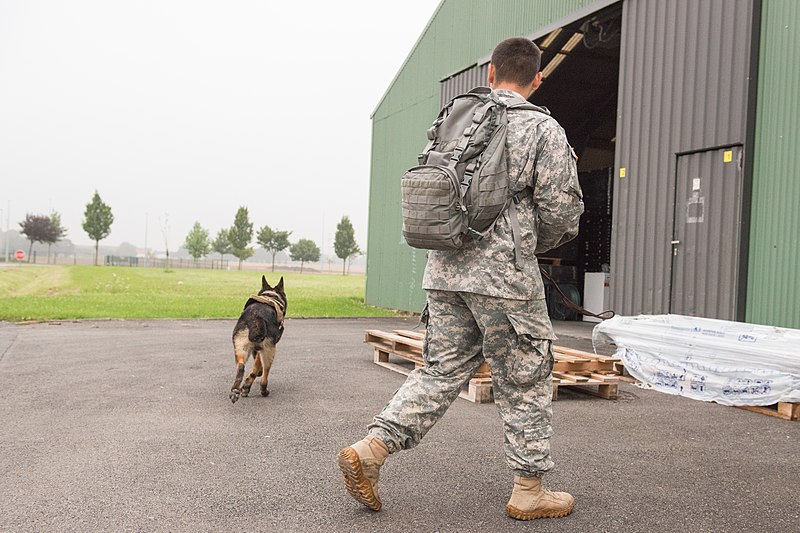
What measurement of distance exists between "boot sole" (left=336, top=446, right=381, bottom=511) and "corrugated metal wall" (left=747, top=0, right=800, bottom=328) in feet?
19.1

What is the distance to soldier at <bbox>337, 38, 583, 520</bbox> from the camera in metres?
2.81

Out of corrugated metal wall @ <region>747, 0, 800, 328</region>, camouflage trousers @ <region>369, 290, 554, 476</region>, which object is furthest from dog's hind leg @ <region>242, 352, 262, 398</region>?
corrugated metal wall @ <region>747, 0, 800, 328</region>

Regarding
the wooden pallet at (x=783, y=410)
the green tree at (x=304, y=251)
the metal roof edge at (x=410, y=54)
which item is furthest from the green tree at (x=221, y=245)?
the wooden pallet at (x=783, y=410)

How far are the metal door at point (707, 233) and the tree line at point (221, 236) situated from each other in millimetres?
76889

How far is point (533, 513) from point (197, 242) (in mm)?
99079

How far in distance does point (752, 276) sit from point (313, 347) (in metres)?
5.67

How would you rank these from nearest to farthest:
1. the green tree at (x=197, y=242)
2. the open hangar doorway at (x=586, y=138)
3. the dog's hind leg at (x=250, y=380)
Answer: the dog's hind leg at (x=250, y=380)
the open hangar doorway at (x=586, y=138)
the green tree at (x=197, y=242)

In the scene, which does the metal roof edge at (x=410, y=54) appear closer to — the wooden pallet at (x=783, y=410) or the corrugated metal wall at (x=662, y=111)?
the corrugated metal wall at (x=662, y=111)

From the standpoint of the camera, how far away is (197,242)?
9669 cm

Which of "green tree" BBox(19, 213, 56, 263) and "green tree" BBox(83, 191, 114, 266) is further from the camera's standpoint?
"green tree" BBox(19, 213, 56, 263)

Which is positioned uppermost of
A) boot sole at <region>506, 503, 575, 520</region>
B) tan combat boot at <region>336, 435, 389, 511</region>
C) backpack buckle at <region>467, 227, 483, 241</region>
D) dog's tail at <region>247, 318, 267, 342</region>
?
backpack buckle at <region>467, 227, 483, 241</region>

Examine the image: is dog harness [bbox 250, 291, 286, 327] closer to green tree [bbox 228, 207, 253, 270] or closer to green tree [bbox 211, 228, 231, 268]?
green tree [bbox 228, 207, 253, 270]

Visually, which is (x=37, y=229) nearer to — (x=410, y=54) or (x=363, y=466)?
(x=410, y=54)

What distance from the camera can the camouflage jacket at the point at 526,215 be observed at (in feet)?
9.21
